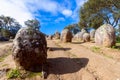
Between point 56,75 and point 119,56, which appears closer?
point 56,75

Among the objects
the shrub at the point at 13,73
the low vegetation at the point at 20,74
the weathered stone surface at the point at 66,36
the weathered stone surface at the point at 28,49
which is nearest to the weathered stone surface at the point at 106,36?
the weathered stone surface at the point at 66,36

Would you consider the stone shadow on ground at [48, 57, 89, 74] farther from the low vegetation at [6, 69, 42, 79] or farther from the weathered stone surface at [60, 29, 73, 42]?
the weathered stone surface at [60, 29, 73, 42]

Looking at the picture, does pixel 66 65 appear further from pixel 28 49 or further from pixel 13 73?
pixel 13 73

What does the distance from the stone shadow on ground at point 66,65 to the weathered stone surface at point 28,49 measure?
2.92 ft

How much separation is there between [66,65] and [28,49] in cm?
281

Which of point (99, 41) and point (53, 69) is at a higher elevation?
point (99, 41)

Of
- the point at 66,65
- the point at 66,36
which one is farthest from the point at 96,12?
the point at 66,65

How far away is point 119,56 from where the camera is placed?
50.8ft

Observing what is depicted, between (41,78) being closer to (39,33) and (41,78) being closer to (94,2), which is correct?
(39,33)

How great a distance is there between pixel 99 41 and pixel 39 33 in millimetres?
9755

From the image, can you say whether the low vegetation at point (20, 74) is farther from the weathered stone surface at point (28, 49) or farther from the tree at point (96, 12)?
the tree at point (96, 12)

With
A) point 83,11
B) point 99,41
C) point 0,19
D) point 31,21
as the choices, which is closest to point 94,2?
point 83,11

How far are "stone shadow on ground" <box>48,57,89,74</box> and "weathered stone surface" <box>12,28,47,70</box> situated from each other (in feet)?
2.92

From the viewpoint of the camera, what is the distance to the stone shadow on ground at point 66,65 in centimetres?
1165
